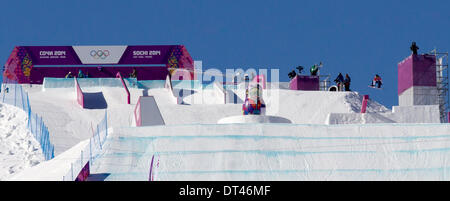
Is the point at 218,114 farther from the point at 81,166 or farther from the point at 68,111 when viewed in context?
the point at 81,166

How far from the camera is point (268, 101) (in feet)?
113

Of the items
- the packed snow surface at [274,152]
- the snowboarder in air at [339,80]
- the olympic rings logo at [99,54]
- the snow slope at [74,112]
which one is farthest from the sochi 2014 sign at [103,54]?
the packed snow surface at [274,152]

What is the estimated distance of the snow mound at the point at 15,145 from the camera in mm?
20000

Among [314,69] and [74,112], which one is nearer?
[74,112]

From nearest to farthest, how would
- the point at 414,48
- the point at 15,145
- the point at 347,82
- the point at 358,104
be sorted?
the point at 15,145
the point at 414,48
the point at 358,104
the point at 347,82

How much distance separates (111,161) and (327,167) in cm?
459

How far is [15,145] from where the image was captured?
22.3 meters

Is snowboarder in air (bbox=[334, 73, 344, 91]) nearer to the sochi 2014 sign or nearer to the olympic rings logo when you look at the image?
the sochi 2014 sign

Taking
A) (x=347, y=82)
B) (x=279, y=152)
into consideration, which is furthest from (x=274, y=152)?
(x=347, y=82)

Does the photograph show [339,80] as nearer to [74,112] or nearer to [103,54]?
[74,112]

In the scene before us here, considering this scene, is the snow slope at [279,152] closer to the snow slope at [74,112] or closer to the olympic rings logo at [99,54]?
→ the snow slope at [74,112]

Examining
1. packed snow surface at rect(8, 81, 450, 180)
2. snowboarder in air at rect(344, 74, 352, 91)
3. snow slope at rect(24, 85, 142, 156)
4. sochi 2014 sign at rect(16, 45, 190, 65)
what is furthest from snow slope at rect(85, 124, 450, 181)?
sochi 2014 sign at rect(16, 45, 190, 65)
